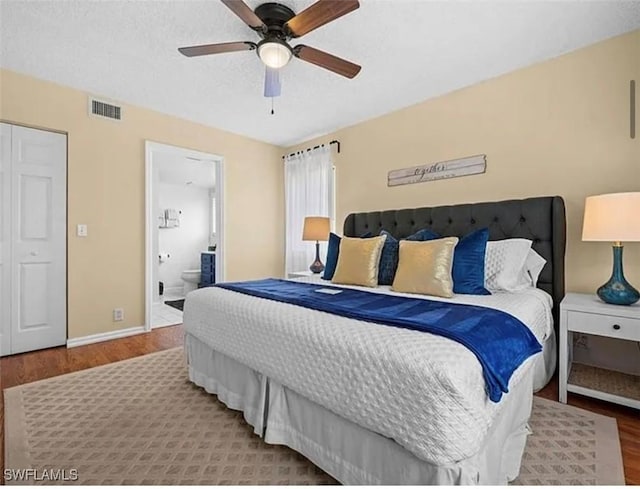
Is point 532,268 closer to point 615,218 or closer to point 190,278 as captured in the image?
point 615,218

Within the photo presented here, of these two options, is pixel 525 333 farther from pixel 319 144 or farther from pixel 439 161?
pixel 319 144

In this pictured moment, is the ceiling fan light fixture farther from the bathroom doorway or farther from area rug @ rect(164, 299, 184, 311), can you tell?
area rug @ rect(164, 299, 184, 311)

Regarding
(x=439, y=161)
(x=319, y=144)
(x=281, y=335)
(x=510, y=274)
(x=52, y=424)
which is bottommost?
(x=52, y=424)

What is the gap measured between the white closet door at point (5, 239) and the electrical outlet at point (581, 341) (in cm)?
476

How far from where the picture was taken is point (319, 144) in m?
4.51

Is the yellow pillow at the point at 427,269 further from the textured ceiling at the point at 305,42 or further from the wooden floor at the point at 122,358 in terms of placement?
the textured ceiling at the point at 305,42

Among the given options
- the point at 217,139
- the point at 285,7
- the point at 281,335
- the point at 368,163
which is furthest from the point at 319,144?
the point at 281,335

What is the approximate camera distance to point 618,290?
2.01 m

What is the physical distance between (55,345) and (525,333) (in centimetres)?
393

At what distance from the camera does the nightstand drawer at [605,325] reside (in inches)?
72.9

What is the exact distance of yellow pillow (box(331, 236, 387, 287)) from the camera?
2.65 m

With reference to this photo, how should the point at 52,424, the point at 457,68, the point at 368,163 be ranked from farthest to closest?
the point at 368,163
the point at 457,68
the point at 52,424

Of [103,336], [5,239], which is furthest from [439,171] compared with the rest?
[5,239]

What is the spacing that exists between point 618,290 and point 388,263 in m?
1.46
